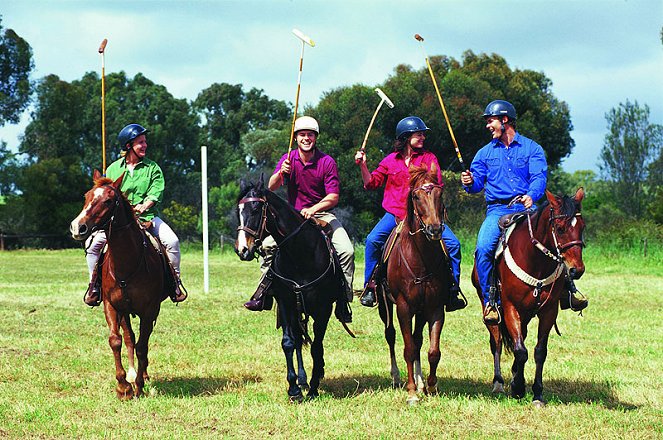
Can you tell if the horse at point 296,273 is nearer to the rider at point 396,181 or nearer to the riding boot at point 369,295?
the riding boot at point 369,295

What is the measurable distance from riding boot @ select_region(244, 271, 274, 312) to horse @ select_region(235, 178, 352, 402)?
73 mm

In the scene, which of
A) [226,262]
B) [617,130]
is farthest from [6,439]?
[617,130]

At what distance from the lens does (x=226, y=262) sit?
129 ft

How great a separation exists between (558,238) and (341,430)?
2.73 m

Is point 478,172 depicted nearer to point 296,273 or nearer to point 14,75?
point 296,273

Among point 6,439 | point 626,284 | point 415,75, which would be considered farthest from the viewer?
point 415,75

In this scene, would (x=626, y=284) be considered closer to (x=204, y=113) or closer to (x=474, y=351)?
(x=474, y=351)

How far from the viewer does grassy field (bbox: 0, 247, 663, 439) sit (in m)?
7.63

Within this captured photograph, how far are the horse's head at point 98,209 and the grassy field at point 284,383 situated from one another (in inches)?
70.1

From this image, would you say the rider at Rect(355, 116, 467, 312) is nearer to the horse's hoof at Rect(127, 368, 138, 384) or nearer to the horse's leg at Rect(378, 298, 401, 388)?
the horse's leg at Rect(378, 298, 401, 388)

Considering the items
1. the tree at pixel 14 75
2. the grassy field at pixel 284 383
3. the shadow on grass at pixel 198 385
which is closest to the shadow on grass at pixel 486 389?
the grassy field at pixel 284 383

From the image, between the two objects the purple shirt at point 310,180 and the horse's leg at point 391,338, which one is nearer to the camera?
the purple shirt at point 310,180

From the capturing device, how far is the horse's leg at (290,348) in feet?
29.2

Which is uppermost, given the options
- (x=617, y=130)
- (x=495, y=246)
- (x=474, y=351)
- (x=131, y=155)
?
(x=617, y=130)
